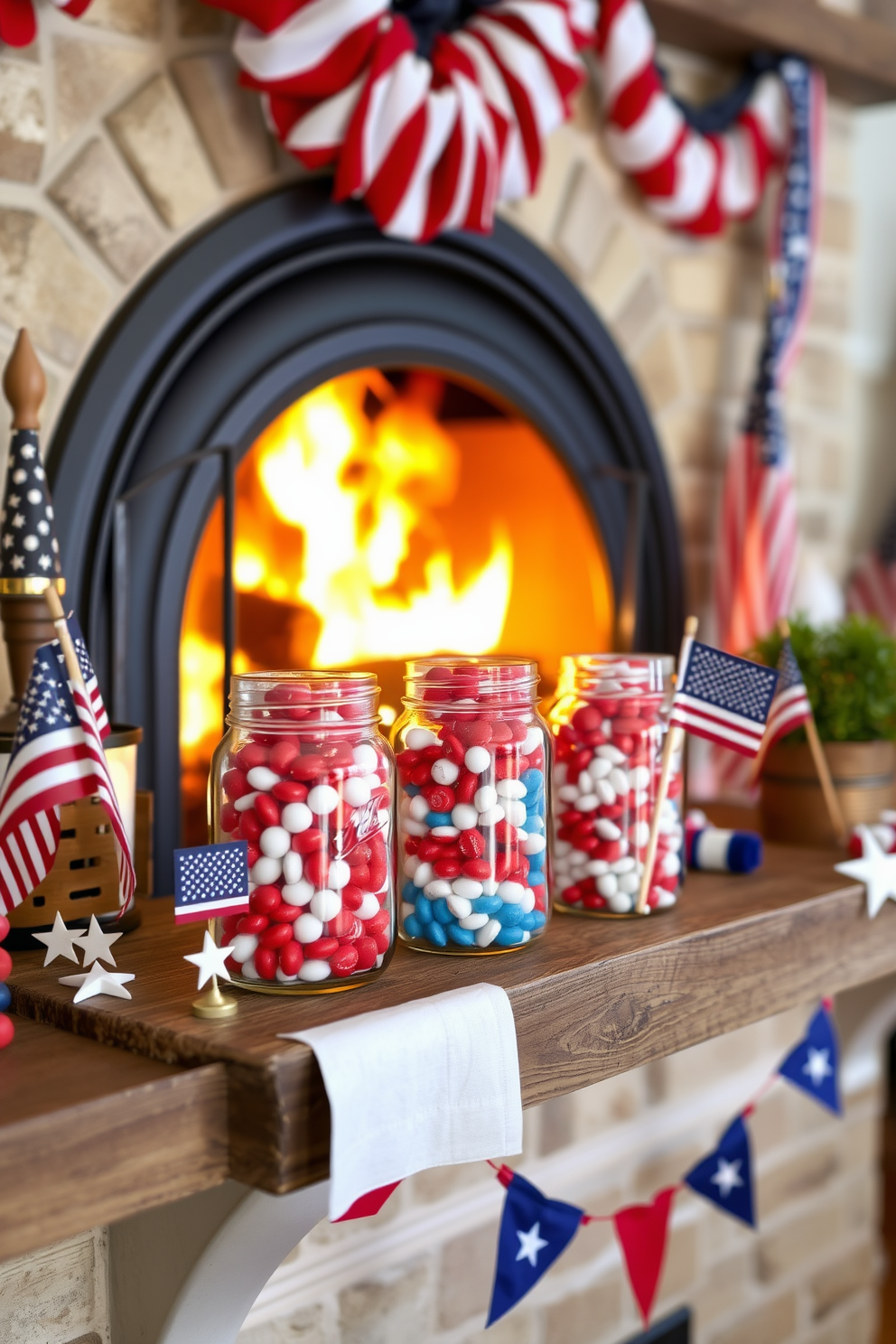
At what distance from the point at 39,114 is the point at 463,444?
85 cm

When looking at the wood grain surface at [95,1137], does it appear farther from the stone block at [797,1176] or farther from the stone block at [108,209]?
the stone block at [797,1176]

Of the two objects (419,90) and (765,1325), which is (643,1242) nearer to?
(765,1325)

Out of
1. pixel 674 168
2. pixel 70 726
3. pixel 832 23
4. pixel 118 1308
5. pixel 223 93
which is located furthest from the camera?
pixel 832 23

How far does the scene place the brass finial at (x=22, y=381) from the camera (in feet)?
3.45

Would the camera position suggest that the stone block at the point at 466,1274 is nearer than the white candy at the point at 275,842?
No

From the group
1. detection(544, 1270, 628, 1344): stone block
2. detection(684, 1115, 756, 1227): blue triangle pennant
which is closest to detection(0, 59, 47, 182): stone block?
detection(684, 1115, 756, 1227): blue triangle pennant

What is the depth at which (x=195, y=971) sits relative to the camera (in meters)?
1.00

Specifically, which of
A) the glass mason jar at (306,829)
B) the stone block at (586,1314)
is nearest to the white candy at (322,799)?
the glass mason jar at (306,829)

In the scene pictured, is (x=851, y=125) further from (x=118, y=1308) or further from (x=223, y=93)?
(x=118, y=1308)

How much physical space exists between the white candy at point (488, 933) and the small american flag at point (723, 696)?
28cm

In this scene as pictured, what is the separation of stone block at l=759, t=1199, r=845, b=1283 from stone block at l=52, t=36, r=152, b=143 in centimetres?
187

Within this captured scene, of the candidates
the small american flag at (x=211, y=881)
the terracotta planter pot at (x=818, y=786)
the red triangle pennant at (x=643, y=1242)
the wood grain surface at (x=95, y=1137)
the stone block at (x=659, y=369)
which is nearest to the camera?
the wood grain surface at (x=95, y=1137)

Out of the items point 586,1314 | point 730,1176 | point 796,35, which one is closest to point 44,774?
point 730,1176

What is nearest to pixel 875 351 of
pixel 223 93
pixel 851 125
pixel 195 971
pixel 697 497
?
pixel 851 125
